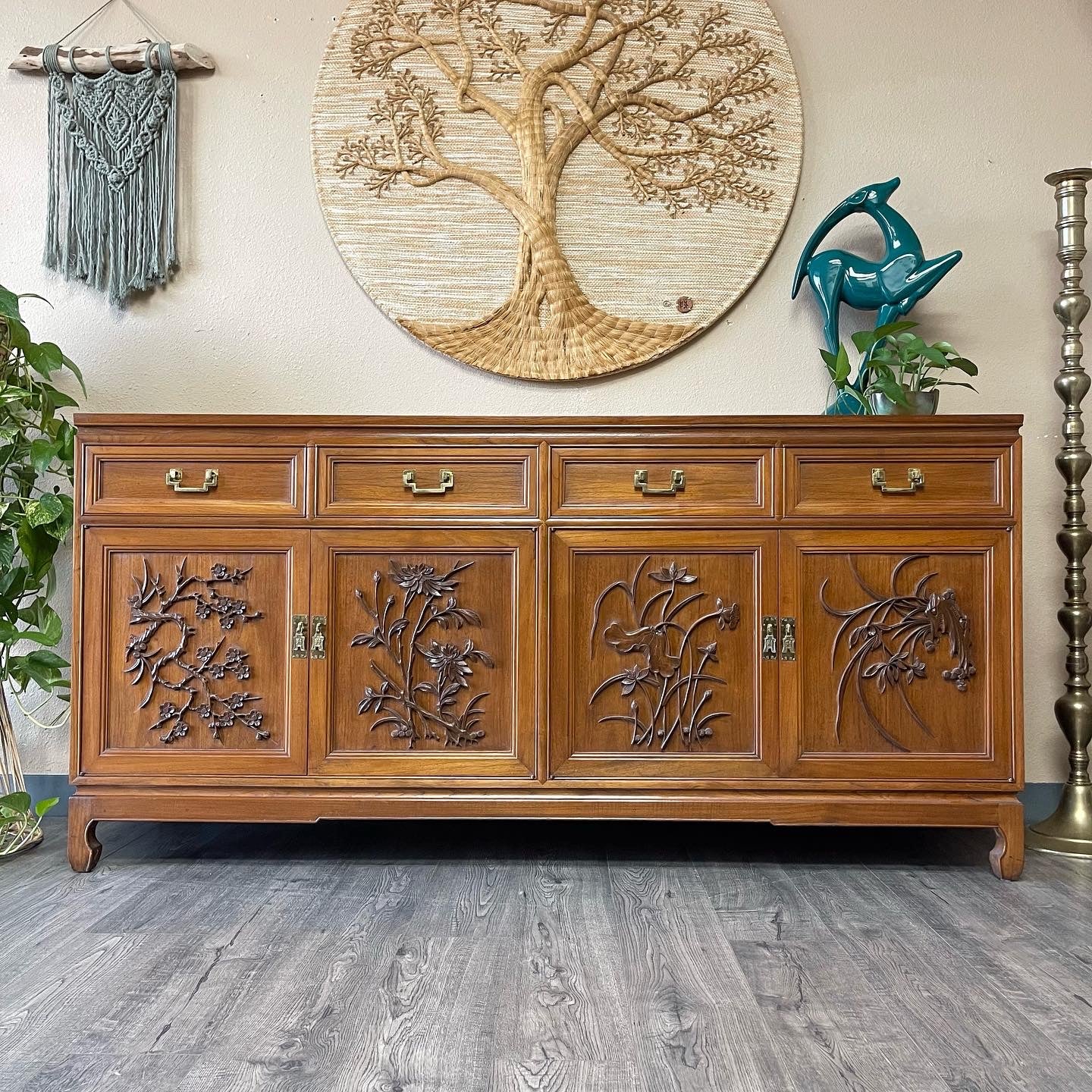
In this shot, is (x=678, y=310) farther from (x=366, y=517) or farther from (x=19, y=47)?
(x=19, y=47)

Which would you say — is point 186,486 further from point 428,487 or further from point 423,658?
point 423,658

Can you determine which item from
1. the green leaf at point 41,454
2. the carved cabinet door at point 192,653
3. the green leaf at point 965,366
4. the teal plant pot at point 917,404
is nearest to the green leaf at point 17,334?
the green leaf at point 41,454

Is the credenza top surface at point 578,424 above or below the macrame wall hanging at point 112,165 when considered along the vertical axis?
below

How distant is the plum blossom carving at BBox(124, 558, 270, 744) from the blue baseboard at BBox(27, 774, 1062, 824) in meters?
0.70

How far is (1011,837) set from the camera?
180cm

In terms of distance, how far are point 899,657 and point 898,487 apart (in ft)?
1.15

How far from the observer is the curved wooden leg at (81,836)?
183 cm

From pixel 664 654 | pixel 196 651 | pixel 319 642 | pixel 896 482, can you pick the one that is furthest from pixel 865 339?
pixel 196 651

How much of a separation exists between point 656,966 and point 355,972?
46 cm

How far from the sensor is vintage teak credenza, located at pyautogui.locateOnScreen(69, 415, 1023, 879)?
5.95 ft

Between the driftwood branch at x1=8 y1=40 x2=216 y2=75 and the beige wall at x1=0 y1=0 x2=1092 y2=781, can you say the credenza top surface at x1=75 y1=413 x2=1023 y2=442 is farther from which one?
the driftwood branch at x1=8 y1=40 x2=216 y2=75

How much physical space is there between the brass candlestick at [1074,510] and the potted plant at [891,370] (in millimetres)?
275

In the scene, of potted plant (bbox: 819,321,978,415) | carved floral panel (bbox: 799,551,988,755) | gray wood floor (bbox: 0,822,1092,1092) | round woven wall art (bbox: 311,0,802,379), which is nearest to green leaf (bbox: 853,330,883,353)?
potted plant (bbox: 819,321,978,415)

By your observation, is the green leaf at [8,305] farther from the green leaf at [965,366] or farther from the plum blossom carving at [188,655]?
the green leaf at [965,366]
